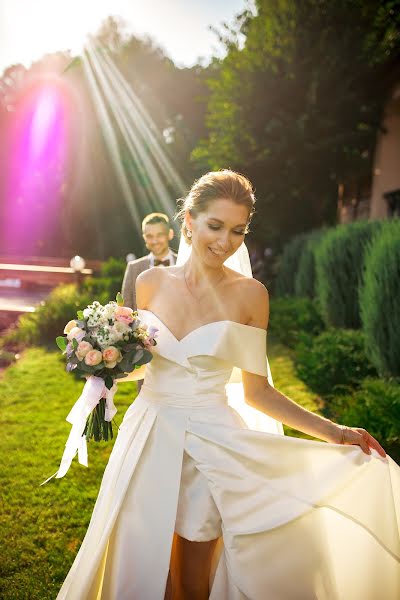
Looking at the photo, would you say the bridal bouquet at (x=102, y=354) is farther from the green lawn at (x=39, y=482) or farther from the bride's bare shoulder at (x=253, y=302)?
the green lawn at (x=39, y=482)

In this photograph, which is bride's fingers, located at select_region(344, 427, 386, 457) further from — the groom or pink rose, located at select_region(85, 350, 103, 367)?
the groom

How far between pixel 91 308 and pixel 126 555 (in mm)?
1144

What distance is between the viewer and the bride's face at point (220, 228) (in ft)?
7.45

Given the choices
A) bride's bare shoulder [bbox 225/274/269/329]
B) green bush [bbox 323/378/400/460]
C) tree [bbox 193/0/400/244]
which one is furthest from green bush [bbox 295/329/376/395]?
tree [bbox 193/0/400/244]

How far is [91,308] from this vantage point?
226cm

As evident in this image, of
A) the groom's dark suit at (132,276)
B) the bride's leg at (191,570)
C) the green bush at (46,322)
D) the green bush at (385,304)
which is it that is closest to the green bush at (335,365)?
the green bush at (385,304)

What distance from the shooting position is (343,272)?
30.5 feet

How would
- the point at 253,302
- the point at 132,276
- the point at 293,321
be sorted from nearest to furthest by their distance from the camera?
1. the point at 253,302
2. the point at 132,276
3. the point at 293,321

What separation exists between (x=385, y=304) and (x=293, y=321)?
4.93 metres

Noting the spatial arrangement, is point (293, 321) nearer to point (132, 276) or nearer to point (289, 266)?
point (289, 266)

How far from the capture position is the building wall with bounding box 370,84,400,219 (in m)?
14.7

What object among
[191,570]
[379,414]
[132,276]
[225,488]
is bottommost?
[379,414]

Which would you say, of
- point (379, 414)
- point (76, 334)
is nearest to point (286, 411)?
point (76, 334)

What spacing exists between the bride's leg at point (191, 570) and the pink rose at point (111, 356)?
35.3 inches
